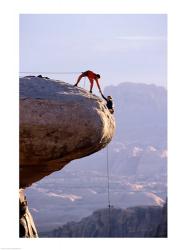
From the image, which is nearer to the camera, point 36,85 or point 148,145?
point 36,85

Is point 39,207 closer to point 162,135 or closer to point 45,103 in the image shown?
point 162,135

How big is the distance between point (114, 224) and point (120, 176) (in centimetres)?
1605

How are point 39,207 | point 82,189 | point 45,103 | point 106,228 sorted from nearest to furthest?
point 45,103 < point 106,228 < point 39,207 < point 82,189

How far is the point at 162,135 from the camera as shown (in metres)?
41.0

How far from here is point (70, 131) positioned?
26.9ft

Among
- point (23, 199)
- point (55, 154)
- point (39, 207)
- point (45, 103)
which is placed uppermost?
point (45, 103)

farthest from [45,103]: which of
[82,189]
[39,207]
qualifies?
[82,189]

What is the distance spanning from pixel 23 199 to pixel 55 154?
5.32 ft

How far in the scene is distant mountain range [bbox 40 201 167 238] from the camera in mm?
Result: 22156

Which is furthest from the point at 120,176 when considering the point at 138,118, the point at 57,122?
the point at 57,122

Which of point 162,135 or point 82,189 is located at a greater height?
point 162,135

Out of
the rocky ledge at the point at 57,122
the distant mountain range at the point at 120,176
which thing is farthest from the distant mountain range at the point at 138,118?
the rocky ledge at the point at 57,122

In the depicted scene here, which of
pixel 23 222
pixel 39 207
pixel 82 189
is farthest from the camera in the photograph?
pixel 82 189

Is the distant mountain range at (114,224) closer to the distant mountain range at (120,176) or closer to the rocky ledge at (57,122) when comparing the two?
the distant mountain range at (120,176)
